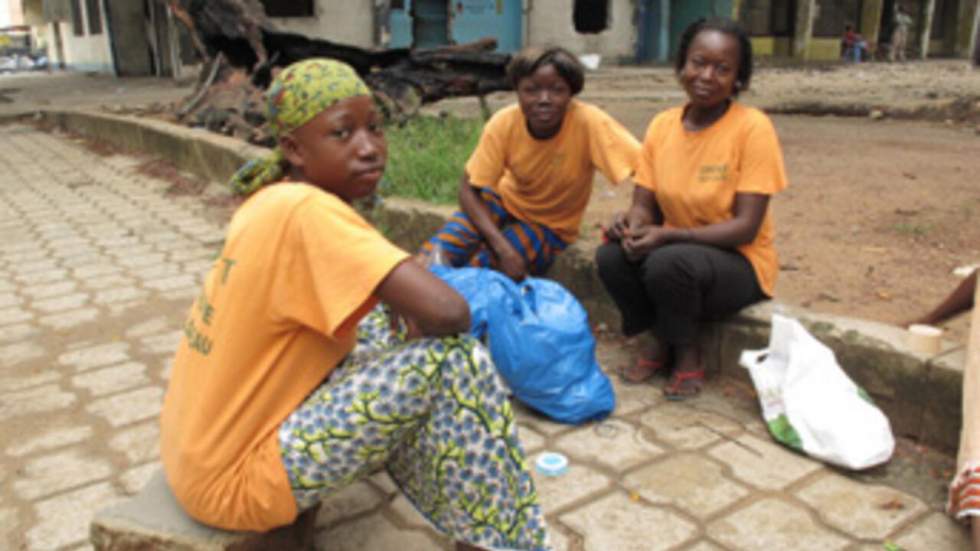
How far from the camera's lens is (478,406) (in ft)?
5.55

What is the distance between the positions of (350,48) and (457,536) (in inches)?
293

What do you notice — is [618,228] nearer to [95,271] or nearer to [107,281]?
[107,281]

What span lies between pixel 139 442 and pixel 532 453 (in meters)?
1.33

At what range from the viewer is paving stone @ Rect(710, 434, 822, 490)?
94.3 inches

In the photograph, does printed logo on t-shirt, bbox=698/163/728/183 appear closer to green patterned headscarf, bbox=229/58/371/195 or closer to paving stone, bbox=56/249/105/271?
green patterned headscarf, bbox=229/58/371/195

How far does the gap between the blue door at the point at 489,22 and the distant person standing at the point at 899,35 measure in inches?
529

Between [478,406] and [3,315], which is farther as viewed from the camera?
[3,315]

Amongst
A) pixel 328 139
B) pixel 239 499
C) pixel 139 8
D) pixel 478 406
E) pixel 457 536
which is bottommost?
pixel 457 536

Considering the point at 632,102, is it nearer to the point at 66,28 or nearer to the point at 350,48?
the point at 350,48

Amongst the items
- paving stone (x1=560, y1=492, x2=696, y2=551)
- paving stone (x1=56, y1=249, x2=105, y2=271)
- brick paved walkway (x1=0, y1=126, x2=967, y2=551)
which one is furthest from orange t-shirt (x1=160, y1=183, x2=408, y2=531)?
paving stone (x1=56, y1=249, x2=105, y2=271)

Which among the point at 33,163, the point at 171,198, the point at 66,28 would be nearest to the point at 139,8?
the point at 66,28

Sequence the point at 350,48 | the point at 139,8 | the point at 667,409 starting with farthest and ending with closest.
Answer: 1. the point at 139,8
2. the point at 350,48
3. the point at 667,409

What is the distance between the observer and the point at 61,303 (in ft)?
13.6

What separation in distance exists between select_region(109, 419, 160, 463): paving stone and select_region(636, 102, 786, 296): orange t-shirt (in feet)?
6.60
